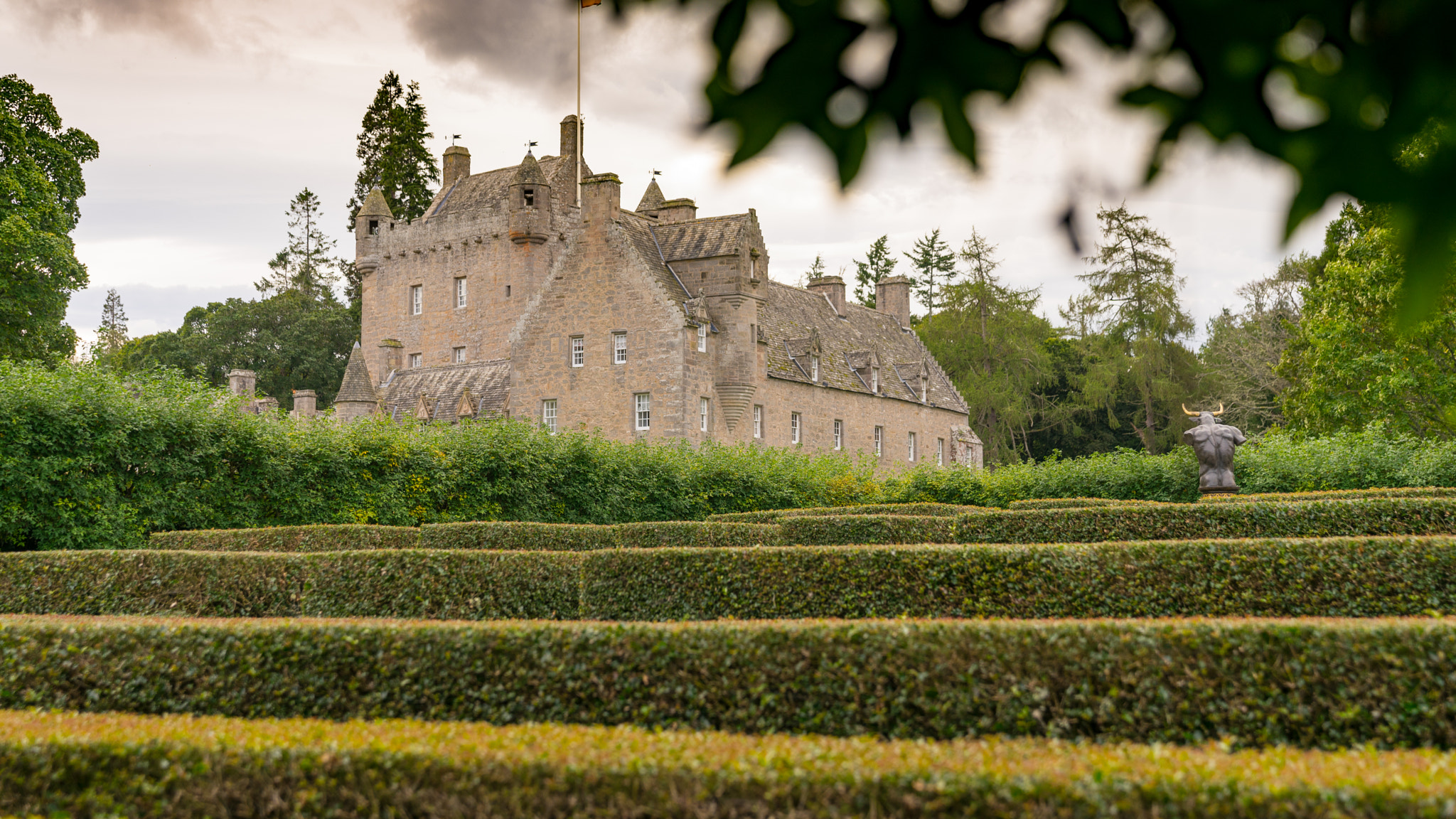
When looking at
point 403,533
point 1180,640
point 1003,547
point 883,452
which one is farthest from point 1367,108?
point 883,452

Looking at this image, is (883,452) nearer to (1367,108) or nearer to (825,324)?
(825,324)

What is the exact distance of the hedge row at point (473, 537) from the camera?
1666 cm

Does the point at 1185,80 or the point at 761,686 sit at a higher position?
the point at 1185,80

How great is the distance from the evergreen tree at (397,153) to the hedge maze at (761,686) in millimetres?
53027

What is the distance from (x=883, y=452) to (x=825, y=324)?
6.56 metres

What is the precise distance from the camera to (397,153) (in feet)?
201

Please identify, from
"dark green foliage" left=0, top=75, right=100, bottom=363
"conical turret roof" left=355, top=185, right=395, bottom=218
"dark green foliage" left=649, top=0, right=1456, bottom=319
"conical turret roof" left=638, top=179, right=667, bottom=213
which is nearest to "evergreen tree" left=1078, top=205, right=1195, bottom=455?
"conical turret roof" left=638, top=179, right=667, bottom=213

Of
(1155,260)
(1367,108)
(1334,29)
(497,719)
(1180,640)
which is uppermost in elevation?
(1155,260)

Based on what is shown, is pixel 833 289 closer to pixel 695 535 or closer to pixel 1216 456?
pixel 1216 456

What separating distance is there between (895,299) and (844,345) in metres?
11.8

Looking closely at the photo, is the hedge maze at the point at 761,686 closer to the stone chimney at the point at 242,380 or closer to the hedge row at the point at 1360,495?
the hedge row at the point at 1360,495

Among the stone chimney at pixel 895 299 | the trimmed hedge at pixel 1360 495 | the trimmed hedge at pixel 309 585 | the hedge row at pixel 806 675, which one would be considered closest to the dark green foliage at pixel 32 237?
the trimmed hedge at pixel 309 585

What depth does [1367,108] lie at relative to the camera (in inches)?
93.9

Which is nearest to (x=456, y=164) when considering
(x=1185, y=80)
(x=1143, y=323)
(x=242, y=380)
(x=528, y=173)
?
(x=528, y=173)
